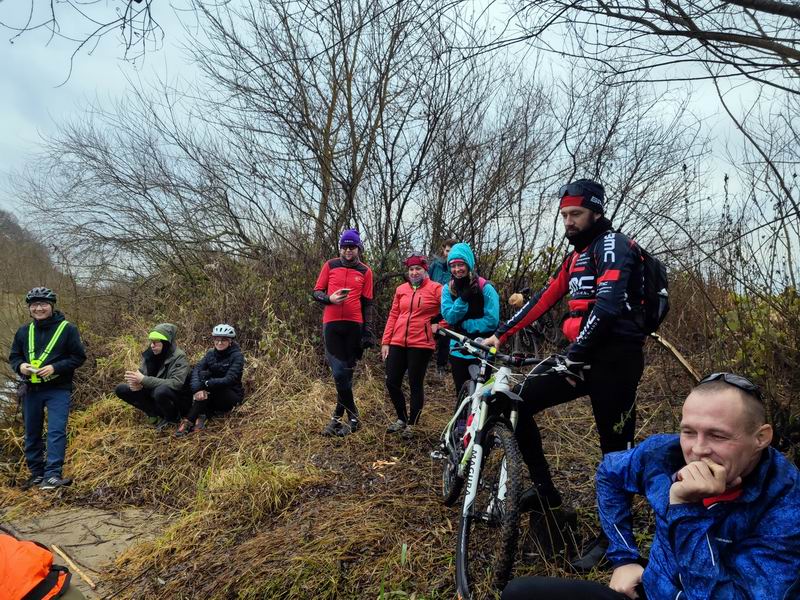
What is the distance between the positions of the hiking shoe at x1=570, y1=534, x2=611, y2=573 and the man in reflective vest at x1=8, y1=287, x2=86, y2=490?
200 inches

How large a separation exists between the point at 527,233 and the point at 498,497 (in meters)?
5.42

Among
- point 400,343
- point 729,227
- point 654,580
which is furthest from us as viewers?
point 400,343

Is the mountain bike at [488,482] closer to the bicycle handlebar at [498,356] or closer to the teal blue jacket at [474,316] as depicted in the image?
the bicycle handlebar at [498,356]

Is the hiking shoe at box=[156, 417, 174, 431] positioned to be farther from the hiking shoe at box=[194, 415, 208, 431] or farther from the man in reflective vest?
the man in reflective vest

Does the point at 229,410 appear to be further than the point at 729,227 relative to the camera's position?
Yes

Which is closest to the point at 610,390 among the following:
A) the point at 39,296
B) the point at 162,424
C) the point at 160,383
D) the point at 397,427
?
Result: the point at 397,427

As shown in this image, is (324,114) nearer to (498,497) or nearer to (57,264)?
(57,264)

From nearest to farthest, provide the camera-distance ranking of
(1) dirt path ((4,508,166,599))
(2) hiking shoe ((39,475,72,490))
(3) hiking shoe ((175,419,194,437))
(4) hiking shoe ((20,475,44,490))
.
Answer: (1) dirt path ((4,508,166,599))
(2) hiking shoe ((39,475,72,490))
(4) hiking shoe ((20,475,44,490))
(3) hiking shoe ((175,419,194,437))

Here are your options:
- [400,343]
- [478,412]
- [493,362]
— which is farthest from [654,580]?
[400,343]

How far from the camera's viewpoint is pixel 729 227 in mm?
3297

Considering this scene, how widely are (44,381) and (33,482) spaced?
3.46 ft

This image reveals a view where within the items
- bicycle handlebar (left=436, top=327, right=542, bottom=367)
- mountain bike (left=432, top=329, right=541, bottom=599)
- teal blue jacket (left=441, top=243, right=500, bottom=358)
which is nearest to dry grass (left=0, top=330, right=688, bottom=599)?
mountain bike (left=432, top=329, right=541, bottom=599)

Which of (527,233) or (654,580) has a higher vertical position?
(527,233)

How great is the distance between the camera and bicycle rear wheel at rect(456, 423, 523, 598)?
8.30 ft
